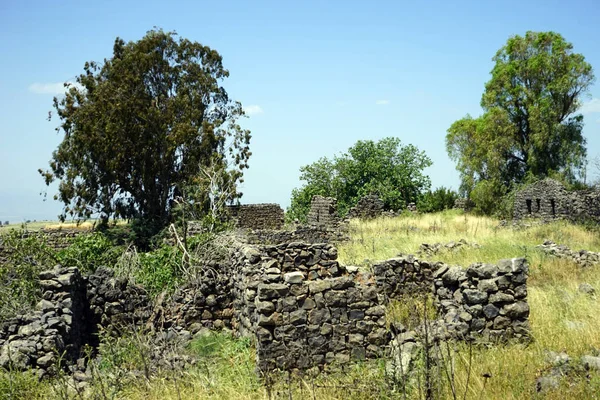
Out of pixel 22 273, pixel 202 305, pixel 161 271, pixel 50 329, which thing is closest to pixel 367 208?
pixel 161 271

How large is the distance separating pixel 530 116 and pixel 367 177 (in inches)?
446

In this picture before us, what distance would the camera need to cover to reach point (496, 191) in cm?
3772

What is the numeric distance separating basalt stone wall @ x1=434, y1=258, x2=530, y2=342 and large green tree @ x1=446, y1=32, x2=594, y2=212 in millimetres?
30725

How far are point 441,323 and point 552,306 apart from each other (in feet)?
8.97

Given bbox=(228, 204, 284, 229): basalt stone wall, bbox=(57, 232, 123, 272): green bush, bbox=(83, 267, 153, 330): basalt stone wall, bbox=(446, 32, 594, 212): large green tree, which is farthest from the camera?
bbox=(446, 32, 594, 212): large green tree

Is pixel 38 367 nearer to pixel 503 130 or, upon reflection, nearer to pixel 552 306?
pixel 552 306

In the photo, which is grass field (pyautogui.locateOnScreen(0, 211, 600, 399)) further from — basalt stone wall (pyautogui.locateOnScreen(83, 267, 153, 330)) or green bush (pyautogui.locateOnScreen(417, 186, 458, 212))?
green bush (pyautogui.locateOnScreen(417, 186, 458, 212))

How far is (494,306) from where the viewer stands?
27.1 ft

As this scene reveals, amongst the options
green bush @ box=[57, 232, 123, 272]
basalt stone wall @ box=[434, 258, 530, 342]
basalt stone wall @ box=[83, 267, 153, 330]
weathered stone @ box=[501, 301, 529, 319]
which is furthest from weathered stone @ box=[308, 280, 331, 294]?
green bush @ box=[57, 232, 123, 272]

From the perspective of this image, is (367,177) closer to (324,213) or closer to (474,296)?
(324,213)

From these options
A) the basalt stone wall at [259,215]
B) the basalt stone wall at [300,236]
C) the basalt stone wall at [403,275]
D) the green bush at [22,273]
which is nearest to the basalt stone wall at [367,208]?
the basalt stone wall at [259,215]

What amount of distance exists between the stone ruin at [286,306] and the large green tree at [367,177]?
24.8 m

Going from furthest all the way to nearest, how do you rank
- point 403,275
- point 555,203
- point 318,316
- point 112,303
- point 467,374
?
1. point 555,203
2. point 403,275
3. point 112,303
4. point 318,316
5. point 467,374

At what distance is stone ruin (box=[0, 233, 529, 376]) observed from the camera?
25.3 ft
